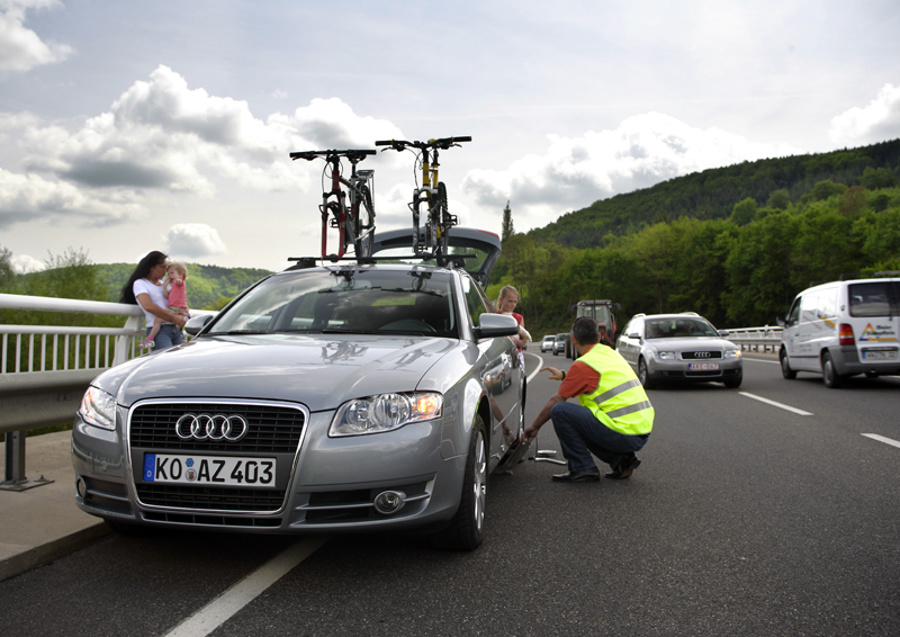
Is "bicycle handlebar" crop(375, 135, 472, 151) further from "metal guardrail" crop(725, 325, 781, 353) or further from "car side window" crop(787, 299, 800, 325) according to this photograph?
"metal guardrail" crop(725, 325, 781, 353)

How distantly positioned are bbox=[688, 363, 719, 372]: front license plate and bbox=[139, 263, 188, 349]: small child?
9.66 metres

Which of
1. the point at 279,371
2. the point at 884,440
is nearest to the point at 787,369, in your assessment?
the point at 884,440

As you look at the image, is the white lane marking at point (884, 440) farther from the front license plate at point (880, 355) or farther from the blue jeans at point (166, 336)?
the blue jeans at point (166, 336)

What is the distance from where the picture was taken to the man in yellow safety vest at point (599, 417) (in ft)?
19.8

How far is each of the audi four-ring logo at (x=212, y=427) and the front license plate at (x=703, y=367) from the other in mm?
12341

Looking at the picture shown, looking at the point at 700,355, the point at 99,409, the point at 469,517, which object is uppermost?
the point at 99,409

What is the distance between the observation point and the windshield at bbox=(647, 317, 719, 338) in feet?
51.8

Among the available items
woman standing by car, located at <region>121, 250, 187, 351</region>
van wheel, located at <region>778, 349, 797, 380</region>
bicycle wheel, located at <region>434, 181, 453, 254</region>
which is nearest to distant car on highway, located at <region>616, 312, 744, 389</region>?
van wheel, located at <region>778, 349, 797, 380</region>

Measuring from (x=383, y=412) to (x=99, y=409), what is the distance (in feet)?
4.49

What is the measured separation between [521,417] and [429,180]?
8371mm

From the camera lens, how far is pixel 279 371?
12.2ft

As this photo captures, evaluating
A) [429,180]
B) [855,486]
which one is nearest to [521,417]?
[855,486]

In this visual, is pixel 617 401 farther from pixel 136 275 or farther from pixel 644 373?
pixel 644 373

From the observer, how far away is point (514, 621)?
3064 mm
